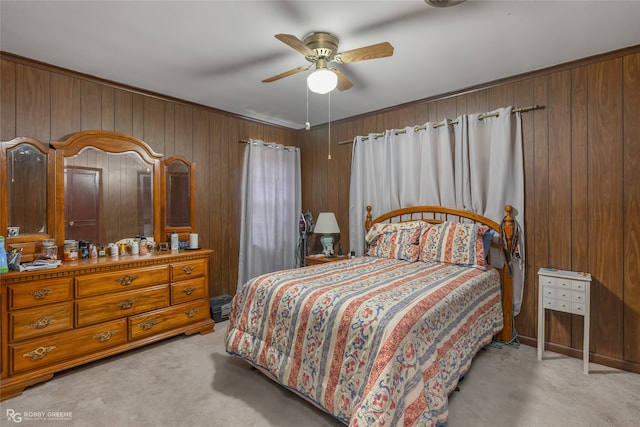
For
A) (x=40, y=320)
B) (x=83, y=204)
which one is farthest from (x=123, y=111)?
(x=40, y=320)

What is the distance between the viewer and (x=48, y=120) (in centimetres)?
276

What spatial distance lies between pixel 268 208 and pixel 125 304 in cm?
215

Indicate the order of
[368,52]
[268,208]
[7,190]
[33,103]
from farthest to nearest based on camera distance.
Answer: [268,208] < [33,103] < [7,190] < [368,52]

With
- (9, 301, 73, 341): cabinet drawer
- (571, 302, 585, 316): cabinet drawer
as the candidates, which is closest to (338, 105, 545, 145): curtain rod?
(571, 302, 585, 316): cabinet drawer

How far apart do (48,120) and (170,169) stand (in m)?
1.11

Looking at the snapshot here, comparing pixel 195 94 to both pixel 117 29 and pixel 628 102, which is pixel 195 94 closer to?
pixel 117 29

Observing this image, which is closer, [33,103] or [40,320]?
[40,320]

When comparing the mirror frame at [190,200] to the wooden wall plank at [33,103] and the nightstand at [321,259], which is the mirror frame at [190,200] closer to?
the wooden wall plank at [33,103]

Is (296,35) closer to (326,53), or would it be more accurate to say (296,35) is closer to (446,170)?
(326,53)

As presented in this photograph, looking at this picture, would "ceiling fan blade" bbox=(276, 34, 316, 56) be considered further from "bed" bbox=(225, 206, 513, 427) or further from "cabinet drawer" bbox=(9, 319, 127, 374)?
"cabinet drawer" bbox=(9, 319, 127, 374)

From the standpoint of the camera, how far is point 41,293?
234 centimetres

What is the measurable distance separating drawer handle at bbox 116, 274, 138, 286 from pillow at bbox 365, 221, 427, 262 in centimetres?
238

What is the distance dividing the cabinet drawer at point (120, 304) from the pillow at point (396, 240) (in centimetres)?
221

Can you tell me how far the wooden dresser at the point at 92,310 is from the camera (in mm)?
2236
